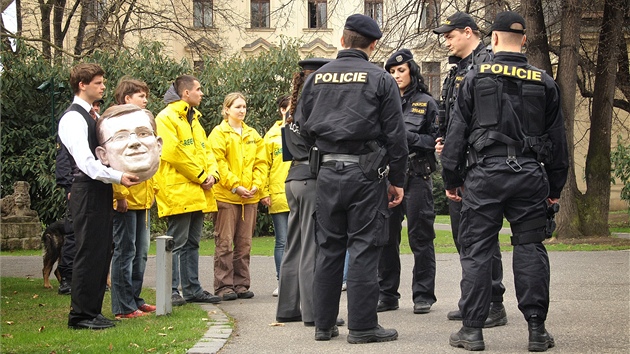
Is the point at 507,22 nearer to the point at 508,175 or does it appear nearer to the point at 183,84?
the point at 508,175

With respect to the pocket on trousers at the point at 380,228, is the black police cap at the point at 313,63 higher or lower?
higher

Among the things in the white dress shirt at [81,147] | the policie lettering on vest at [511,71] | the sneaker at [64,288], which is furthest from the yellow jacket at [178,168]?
the policie lettering on vest at [511,71]

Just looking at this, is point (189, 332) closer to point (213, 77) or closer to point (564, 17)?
point (564, 17)

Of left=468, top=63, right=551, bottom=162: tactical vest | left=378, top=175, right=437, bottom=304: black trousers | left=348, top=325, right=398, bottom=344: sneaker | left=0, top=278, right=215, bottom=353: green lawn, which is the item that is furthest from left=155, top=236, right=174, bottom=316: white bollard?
left=468, top=63, right=551, bottom=162: tactical vest

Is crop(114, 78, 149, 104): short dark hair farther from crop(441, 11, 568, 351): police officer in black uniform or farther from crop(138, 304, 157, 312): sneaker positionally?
crop(441, 11, 568, 351): police officer in black uniform

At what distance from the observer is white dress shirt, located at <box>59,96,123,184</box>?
23.2 feet

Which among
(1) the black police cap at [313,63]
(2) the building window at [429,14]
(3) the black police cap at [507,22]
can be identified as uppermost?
(2) the building window at [429,14]

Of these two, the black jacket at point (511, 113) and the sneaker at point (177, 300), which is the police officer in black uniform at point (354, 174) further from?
the sneaker at point (177, 300)

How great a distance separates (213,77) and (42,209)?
16.9ft

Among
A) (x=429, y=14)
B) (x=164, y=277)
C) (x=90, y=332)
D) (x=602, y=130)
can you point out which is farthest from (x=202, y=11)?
(x=90, y=332)

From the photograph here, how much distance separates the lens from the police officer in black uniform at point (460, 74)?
24.0 feet

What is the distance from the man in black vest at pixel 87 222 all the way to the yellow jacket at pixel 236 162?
242 centimetres

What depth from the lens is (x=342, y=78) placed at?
6.64 metres

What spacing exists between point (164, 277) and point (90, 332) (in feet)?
3.63
